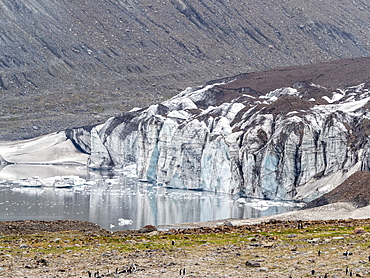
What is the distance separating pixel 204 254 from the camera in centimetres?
1577

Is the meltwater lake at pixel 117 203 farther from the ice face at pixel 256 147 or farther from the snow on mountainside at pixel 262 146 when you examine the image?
the snow on mountainside at pixel 262 146

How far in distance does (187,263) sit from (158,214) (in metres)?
31.2

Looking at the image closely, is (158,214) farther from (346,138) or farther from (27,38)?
(27,38)

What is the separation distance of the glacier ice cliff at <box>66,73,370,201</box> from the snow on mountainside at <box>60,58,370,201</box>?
0.24 ft

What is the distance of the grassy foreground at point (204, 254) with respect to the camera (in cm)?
1354

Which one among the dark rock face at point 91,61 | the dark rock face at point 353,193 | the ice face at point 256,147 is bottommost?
the dark rock face at point 353,193

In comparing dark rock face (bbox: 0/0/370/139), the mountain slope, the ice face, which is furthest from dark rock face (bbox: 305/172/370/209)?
dark rock face (bbox: 0/0/370/139)

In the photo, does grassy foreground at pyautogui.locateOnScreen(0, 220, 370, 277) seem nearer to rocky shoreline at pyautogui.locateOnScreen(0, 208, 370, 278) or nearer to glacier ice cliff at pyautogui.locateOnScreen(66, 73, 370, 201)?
rocky shoreline at pyautogui.locateOnScreen(0, 208, 370, 278)

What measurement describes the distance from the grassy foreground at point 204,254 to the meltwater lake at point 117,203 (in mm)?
19867

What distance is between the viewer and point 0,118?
440ft

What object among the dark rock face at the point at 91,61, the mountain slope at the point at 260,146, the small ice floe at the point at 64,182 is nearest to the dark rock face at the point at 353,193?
the mountain slope at the point at 260,146

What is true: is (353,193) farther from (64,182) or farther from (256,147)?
(64,182)

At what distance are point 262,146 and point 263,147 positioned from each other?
0.60 meters

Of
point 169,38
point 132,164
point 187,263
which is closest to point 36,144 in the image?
point 132,164
